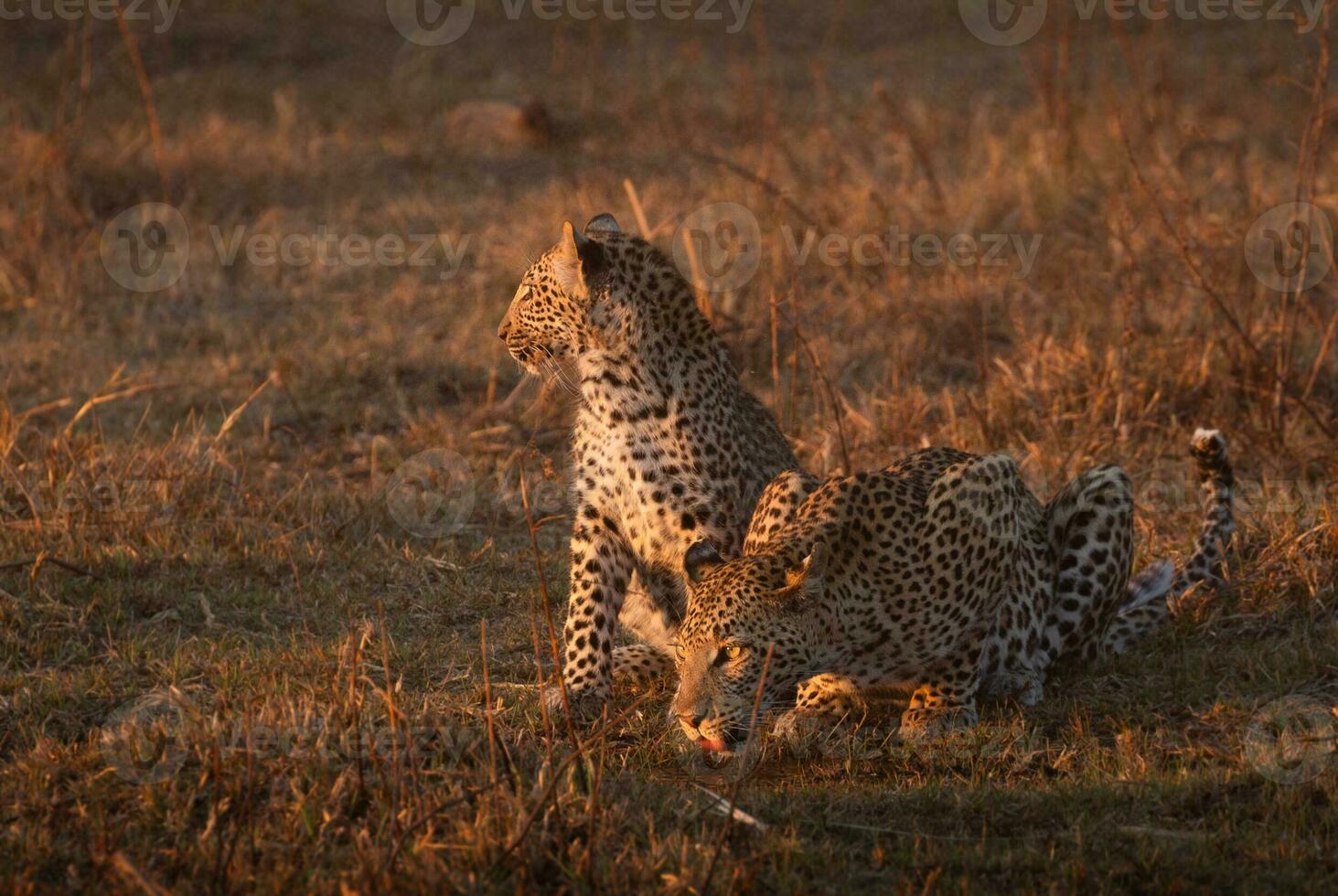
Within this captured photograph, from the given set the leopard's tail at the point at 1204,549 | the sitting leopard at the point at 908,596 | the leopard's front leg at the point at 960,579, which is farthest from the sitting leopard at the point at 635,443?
the leopard's tail at the point at 1204,549

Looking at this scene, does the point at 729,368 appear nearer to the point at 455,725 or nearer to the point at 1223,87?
the point at 455,725

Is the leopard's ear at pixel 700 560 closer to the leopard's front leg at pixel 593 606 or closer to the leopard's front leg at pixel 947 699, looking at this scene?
the leopard's front leg at pixel 593 606

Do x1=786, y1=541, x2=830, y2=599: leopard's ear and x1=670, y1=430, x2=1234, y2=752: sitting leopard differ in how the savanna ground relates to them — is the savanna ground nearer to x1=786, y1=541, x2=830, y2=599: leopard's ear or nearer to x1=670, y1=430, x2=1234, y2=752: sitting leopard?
x1=670, y1=430, x2=1234, y2=752: sitting leopard

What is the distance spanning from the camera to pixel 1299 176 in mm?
7766

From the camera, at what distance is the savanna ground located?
4520mm

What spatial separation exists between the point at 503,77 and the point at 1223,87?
6.33 metres

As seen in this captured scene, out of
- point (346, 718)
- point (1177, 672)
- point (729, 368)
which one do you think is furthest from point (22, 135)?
point (1177, 672)

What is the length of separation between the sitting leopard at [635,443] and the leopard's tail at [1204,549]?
163 cm

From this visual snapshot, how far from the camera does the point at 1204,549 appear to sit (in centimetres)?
646

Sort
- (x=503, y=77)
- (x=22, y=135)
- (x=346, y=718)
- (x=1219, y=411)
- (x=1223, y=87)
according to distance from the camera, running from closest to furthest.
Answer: (x=346, y=718) → (x=1219, y=411) → (x=22, y=135) → (x=1223, y=87) → (x=503, y=77)

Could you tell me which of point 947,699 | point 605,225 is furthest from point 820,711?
point 605,225

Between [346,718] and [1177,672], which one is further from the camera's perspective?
[1177,672]

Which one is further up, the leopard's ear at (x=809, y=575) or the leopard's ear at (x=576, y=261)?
the leopard's ear at (x=576, y=261)

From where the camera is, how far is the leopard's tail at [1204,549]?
641cm
